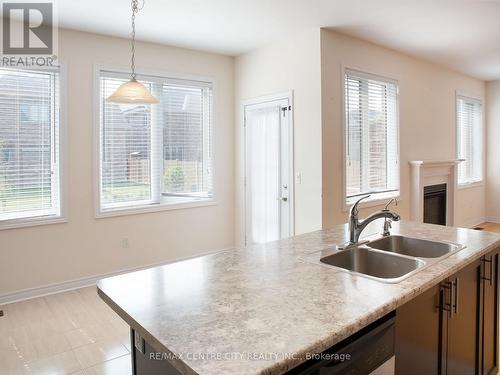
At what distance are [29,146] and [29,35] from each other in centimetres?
113

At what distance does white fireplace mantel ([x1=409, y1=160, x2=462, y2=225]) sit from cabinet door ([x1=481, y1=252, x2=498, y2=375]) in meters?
3.36

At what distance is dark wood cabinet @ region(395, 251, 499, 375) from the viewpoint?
146 centimetres

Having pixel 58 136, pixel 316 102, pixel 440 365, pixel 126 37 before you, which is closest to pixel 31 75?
pixel 58 136

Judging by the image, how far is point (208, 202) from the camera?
5176 mm

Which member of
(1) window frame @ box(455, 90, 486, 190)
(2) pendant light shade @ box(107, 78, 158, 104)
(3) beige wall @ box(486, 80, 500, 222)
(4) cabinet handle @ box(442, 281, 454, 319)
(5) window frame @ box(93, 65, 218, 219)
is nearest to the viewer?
(4) cabinet handle @ box(442, 281, 454, 319)

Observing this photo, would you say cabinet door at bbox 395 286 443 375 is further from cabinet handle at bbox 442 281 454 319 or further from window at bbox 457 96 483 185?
window at bbox 457 96 483 185

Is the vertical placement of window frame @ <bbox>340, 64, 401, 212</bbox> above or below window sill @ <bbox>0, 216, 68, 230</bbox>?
above

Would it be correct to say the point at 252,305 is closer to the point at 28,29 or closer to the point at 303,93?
the point at 303,93

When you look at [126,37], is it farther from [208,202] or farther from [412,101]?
[412,101]

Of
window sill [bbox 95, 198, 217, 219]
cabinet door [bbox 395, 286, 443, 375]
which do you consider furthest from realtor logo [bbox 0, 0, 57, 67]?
cabinet door [bbox 395, 286, 443, 375]

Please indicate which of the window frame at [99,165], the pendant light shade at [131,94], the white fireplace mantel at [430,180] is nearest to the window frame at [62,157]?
the window frame at [99,165]

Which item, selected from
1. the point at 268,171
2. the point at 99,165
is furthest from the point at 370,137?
the point at 99,165

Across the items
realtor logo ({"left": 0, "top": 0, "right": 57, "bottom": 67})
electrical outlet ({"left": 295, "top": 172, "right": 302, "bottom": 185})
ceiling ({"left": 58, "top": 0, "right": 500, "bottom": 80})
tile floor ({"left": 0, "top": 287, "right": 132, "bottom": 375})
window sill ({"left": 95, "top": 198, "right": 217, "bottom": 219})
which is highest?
ceiling ({"left": 58, "top": 0, "right": 500, "bottom": 80})

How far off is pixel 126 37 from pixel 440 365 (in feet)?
14.3
